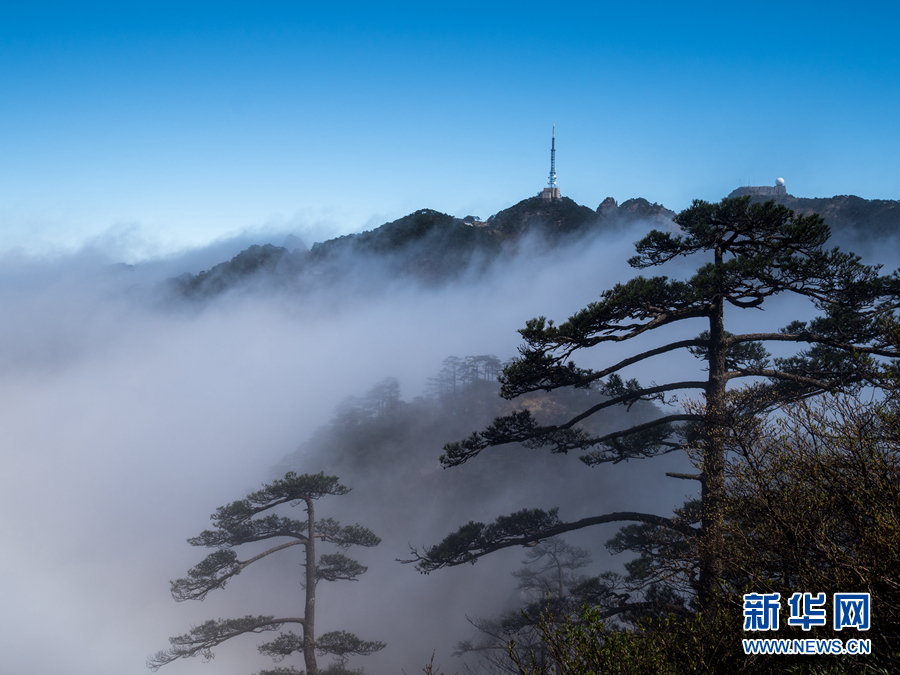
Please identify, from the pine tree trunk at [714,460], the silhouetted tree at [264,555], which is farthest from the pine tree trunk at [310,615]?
the pine tree trunk at [714,460]

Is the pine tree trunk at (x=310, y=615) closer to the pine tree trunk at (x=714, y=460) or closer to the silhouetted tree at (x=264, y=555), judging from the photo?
the silhouetted tree at (x=264, y=555)

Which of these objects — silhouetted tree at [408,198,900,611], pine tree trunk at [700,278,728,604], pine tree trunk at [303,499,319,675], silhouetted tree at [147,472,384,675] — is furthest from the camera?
pine tree trunk at [303,499,319,675]

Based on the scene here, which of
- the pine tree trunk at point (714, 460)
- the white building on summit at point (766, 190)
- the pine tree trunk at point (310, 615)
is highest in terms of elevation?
the white building on summit at point (766, 190)

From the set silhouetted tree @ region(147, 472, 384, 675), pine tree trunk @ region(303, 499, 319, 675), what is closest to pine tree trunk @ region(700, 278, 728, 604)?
silhouetted tree @ region(147, 472, 384, 675)

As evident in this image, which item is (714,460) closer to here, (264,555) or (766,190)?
(264,555)

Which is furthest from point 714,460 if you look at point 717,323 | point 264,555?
point 264,555

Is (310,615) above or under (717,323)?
under

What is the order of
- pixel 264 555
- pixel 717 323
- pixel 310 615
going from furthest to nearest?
pixel 310 615
pixel 264 555
pixel 717 323

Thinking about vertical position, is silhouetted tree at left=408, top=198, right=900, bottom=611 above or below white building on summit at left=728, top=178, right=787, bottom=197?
below

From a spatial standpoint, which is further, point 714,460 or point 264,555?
point 264,555

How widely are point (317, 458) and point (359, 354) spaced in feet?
278

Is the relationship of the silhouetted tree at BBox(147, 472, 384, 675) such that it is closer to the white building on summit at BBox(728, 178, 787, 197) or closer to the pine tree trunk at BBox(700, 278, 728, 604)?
the pine tree trunk at BBox(700, 278, 728, 604)

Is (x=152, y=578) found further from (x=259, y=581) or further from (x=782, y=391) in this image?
(x=782, y=391)

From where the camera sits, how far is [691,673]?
6602mm
